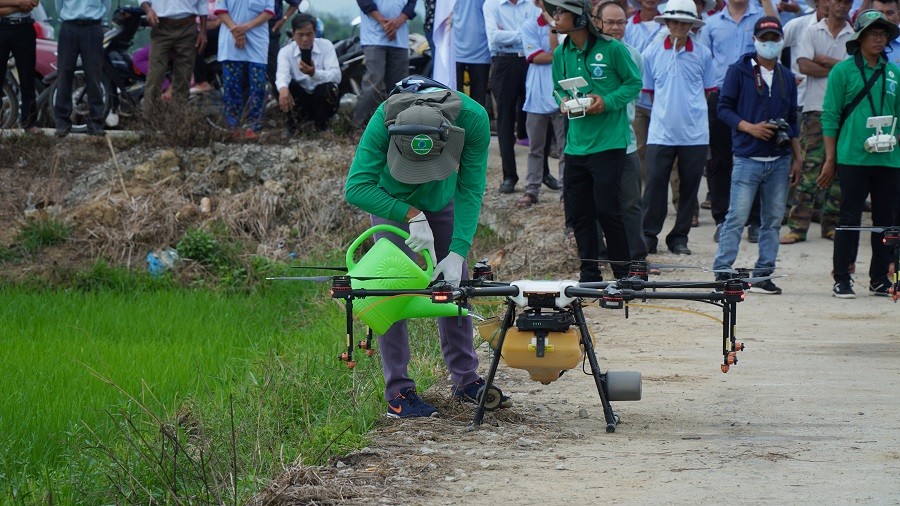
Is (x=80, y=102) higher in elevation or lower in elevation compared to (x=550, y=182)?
higher

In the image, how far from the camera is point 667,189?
460 inches

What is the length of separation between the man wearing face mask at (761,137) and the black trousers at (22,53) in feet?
24.3

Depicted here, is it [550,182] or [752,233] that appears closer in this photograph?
[752,233]

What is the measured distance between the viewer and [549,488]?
564 centimetres

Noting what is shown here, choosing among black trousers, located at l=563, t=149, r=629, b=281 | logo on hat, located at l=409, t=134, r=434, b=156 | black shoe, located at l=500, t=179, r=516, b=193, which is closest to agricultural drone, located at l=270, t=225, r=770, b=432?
logo on hat, located at l=409, t=134, r=434, b=156

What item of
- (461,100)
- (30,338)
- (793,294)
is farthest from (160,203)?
(461,100)

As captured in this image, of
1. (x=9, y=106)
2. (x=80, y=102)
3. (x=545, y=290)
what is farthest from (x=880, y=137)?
(x=9, y=106)

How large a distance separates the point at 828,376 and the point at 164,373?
4.26 metres

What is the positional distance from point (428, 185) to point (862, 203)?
16.4 ft

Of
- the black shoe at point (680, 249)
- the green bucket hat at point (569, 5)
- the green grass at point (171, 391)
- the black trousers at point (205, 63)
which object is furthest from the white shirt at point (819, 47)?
the black trousers at point (205, 63)

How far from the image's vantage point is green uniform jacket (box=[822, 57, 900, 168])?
1031 cm

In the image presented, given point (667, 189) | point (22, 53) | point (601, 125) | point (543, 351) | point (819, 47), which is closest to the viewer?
point (543, 351)

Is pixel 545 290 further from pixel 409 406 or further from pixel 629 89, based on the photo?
pixel 629 89

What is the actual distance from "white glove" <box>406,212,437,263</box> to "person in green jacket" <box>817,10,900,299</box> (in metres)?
4.94
